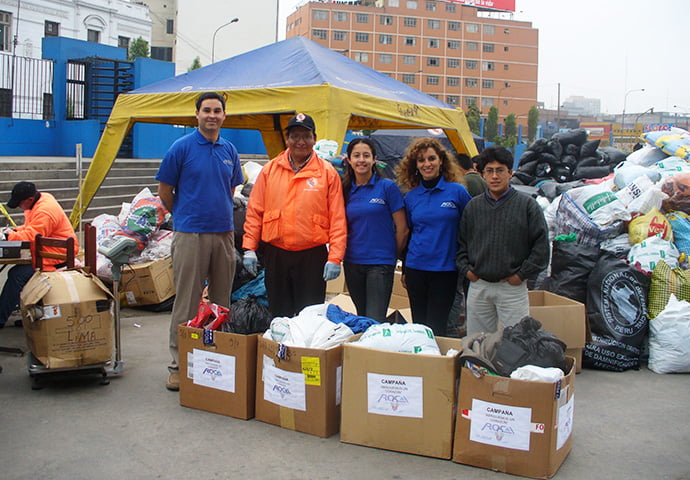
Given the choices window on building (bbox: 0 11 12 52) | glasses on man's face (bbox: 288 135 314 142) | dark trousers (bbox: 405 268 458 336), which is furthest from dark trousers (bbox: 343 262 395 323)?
window on building (bbox: 0 11 12 52)

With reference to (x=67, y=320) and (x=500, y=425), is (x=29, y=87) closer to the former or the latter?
(x=67, y=320)

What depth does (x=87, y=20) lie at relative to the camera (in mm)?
33906

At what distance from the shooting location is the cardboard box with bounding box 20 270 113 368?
379 centimetres

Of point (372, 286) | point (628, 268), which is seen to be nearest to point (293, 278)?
point (372, 286)

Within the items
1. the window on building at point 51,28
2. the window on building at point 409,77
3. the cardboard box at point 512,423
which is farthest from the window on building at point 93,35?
the window on building at point 409,77

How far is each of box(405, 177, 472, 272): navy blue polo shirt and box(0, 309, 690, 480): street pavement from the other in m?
1.20

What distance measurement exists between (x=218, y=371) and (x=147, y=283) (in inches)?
115

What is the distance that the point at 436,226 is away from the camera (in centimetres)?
378

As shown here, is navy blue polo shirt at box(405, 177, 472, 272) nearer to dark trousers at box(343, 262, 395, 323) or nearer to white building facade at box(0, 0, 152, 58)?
dark trousers at box(343, 262, 395, 323)

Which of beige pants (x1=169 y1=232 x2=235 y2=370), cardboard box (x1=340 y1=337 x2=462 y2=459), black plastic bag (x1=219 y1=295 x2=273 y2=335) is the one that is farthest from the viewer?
beige pants (x1=169 y1=232 x2=235 y2=370)

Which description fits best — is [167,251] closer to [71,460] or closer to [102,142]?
[102,142]

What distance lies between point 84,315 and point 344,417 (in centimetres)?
183

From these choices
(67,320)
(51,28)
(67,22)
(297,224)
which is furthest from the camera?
(67,22)

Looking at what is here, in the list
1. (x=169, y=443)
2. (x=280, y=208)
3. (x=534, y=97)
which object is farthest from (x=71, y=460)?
(x=534, y=97)
